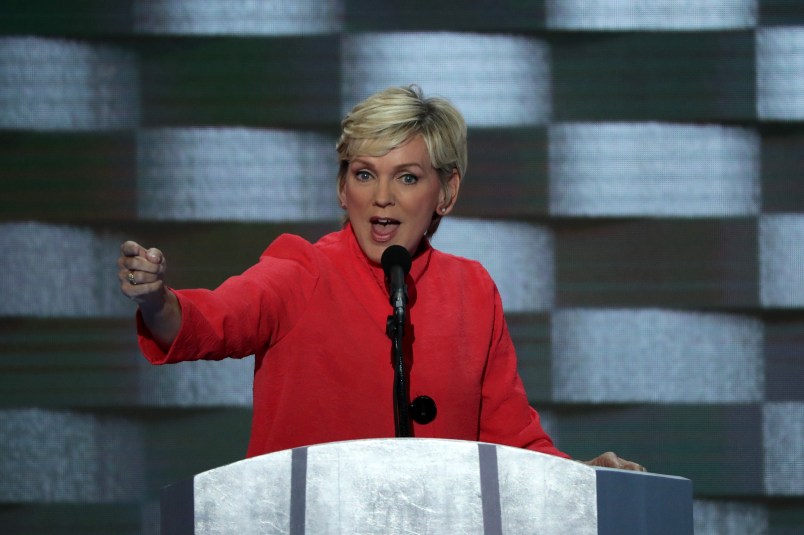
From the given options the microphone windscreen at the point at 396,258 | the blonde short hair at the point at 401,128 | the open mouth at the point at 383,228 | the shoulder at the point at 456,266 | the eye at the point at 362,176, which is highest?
the blonde short hair at the point at 401,128

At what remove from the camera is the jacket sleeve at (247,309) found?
1.23 meters

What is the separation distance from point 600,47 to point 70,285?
60.5 inches

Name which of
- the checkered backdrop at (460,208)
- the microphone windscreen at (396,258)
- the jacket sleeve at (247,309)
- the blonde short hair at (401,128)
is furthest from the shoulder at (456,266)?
the checkered backdrop at (460,208)

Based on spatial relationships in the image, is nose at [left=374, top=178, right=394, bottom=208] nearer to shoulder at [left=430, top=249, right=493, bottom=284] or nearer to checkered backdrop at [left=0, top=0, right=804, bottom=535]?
shoulder at [left=430, top=249, right=493, bottom=284]

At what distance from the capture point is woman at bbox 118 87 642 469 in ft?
5.01

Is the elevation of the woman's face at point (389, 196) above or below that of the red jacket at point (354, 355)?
above

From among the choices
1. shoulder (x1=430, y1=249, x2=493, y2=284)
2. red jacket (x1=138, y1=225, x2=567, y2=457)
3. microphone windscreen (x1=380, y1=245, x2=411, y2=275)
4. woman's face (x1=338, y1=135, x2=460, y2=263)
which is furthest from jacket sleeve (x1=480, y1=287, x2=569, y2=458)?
microphone windscreen (x1=380, y1=245, x2=411, y2=275)

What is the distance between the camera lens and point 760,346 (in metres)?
2.73

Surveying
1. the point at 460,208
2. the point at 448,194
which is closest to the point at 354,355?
the point at 448,194

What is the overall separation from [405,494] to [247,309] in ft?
1.71

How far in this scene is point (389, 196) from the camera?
1.64 meters

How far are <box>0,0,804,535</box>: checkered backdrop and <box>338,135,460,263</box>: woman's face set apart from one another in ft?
3.44

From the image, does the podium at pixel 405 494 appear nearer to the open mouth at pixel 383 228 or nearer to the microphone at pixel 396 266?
the microphone at pixel 396 266

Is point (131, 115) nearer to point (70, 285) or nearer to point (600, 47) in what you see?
point (70, 285)
